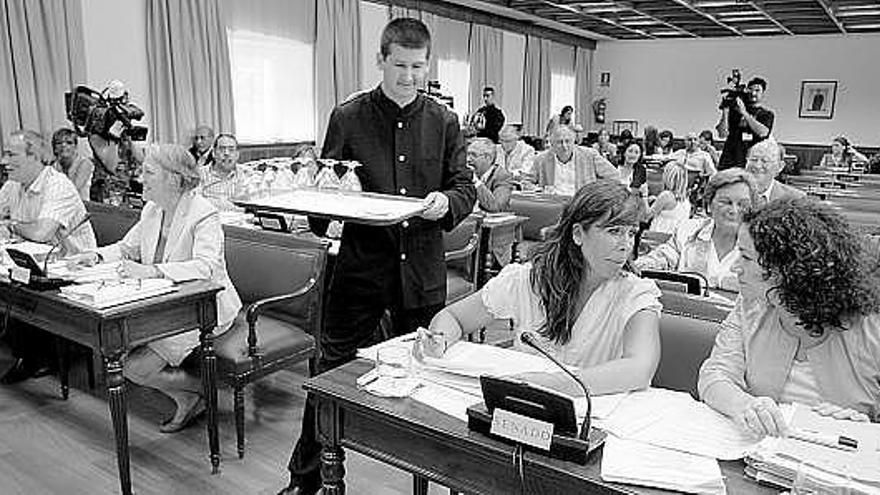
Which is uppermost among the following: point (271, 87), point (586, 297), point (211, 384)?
point (271, 87)

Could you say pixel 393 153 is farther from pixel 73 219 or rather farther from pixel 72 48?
pixel 72 48

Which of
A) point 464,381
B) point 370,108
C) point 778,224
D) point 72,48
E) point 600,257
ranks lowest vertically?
point 464,381

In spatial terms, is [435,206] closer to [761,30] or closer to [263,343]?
[263,343]

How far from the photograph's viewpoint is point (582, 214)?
5.44 ft

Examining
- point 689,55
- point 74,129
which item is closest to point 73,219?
point 74,129

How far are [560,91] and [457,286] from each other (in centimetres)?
1044

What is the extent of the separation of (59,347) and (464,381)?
2761mm

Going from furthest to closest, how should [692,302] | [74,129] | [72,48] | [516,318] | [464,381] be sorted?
[72,48] < [74,129] < [692,302] < [516,318] < [464,381]

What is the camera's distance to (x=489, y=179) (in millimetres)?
4914

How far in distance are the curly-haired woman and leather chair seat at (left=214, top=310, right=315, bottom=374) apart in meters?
1.73

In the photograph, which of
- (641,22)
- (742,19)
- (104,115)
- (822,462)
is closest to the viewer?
(822,462)

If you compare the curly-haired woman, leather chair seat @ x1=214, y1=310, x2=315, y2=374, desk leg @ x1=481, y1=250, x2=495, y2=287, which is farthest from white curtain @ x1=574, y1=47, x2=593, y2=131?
the curly-haired woman

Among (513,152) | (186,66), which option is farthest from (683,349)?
(513,152)

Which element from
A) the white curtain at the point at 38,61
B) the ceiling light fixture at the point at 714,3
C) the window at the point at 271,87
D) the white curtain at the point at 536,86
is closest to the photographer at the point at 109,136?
the white curtain at the point at 38,61
